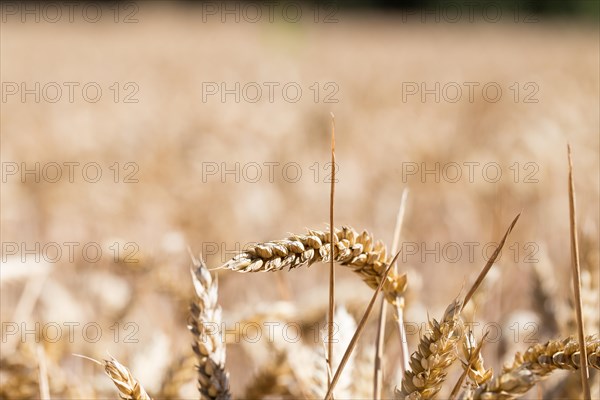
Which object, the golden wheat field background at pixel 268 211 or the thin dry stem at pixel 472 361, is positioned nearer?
the thin dry stem at pixel 472 361

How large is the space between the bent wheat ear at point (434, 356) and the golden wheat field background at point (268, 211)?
21 cm

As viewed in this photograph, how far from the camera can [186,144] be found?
3029mm

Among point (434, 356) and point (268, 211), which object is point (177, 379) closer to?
point (434, 356)

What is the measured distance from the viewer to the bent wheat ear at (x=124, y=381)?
519mm

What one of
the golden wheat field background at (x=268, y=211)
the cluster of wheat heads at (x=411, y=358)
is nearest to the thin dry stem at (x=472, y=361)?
the cluster of wheat heads at (x=411, y=358)

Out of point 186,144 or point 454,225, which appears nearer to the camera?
point 454,225

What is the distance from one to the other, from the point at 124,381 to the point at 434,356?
0.75 feet

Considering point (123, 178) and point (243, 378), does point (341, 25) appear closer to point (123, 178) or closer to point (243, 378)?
→ point (123, 178)

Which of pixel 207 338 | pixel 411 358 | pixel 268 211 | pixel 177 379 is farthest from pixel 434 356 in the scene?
pixel 268 211

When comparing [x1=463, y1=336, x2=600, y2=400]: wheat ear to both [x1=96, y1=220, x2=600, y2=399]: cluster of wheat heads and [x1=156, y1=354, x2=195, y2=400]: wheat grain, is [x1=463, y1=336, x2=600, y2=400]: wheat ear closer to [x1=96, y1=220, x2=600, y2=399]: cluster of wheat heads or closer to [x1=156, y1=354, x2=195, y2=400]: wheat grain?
[x1=96, y1=220, x2=600, y2=399]: cluster of wheat heads

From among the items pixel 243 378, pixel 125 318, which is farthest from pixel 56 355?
pixel 243 378

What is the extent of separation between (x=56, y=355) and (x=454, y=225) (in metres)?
1.29

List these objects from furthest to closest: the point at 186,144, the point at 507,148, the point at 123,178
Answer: the point at 186,144 < the point at 123,178 < the point at 507,148

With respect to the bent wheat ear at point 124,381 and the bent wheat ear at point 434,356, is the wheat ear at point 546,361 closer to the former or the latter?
the bent wheat ear at point 434,356
